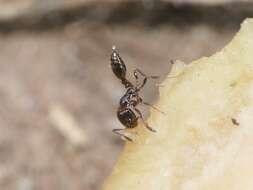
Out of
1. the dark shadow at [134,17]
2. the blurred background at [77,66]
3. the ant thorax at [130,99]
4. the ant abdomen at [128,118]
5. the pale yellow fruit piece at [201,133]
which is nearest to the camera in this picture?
the pale yellow fruit piece at [201,133]

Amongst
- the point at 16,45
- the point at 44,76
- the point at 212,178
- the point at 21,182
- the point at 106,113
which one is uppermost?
the point at 16,45

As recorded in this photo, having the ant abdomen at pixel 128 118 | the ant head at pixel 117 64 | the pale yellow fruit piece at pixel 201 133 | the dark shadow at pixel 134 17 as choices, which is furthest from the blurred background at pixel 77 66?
the pale yellow fruit piece at pixel 201 133

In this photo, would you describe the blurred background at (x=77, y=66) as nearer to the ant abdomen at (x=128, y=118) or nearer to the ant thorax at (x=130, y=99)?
the ant thorax at (x=130, y=99)

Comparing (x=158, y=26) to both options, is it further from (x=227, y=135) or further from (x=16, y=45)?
(x=227, y=135)

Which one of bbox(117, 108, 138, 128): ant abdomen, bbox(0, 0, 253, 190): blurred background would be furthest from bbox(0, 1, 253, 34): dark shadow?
bbox(117, 108, 138, 128): ant abdomen

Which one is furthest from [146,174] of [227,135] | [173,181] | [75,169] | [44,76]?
[44,76]

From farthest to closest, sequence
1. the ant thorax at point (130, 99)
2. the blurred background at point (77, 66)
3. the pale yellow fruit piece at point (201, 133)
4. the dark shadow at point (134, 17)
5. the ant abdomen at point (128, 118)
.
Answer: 1. the dark shadow at point (134, 17)
2. the blurred background at point (77, 66)
3. the ant thorax at point (130, 99)
4. the ant abdomen at point (128, 118)
5. the pale yellow fruit piece at point (201, 133)

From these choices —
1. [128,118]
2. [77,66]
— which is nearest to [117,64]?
[128,118]
